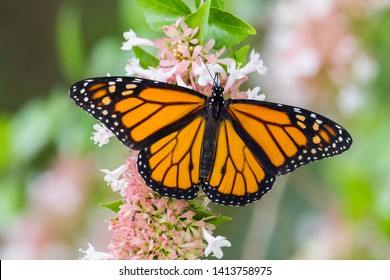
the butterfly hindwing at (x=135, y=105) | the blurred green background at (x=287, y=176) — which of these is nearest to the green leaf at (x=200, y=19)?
the butterfly hindwing at (x=135, y=105)

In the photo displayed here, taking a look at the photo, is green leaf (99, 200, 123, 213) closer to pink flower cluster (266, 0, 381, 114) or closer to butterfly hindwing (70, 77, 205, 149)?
butterfly hindwing (70, 77, 205, 149)

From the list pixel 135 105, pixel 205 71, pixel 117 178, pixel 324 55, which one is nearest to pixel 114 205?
pixel 117 178

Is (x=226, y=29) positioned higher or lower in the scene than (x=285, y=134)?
higher

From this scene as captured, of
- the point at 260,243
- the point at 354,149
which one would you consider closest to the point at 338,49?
the point at 354,149

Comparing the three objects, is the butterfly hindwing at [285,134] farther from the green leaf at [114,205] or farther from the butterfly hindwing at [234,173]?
the green leaf at [114,205]

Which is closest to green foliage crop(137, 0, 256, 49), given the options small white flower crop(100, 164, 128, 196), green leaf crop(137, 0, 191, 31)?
green leaf crop(137, 0, 191, 31)

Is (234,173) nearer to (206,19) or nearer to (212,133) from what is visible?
(212,133)

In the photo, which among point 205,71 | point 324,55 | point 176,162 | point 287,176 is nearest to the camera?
point 205,71
